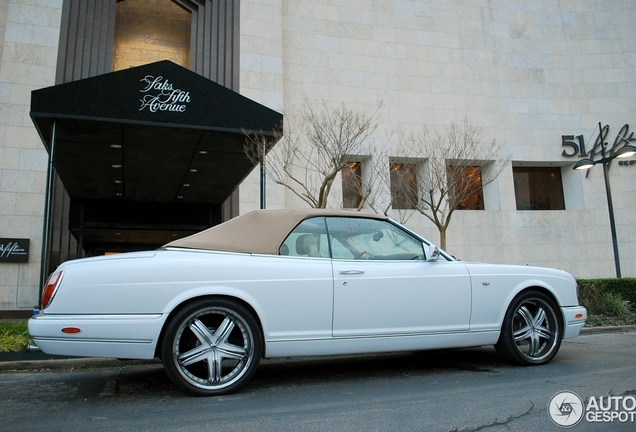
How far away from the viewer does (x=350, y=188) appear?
1606cm

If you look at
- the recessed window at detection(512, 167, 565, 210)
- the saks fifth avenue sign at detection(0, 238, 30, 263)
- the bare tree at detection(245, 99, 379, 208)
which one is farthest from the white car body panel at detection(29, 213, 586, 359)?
the recessed window at detection(512, 167, 565, 210)

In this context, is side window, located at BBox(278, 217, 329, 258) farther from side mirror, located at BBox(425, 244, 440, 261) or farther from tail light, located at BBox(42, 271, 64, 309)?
tail light, located at BBox(42, 271, 64, 309)

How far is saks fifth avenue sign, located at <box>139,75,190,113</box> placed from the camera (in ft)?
25.9

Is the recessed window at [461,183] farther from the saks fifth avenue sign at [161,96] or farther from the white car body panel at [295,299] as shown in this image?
the white car body panel at [295,299]

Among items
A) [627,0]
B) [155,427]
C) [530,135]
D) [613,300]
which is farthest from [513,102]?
[155,427]

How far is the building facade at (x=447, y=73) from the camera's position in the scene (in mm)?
15422

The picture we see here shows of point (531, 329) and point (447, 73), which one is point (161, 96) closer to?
point (531, 329)

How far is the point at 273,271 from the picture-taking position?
13.6ft

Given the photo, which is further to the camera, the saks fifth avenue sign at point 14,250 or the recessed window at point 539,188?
the recessed window at point 539,188

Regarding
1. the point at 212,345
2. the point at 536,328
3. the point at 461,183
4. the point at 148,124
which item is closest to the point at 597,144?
the point at 461,183

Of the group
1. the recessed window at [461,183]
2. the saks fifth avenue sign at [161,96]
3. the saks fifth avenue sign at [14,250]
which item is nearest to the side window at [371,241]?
the saks fifth avenue sign at [161,96]

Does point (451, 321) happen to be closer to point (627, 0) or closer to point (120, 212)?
point (120, 212)

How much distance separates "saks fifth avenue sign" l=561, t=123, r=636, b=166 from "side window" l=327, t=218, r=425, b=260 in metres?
16.6

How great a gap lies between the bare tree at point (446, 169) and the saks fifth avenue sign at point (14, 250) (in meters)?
11.1
